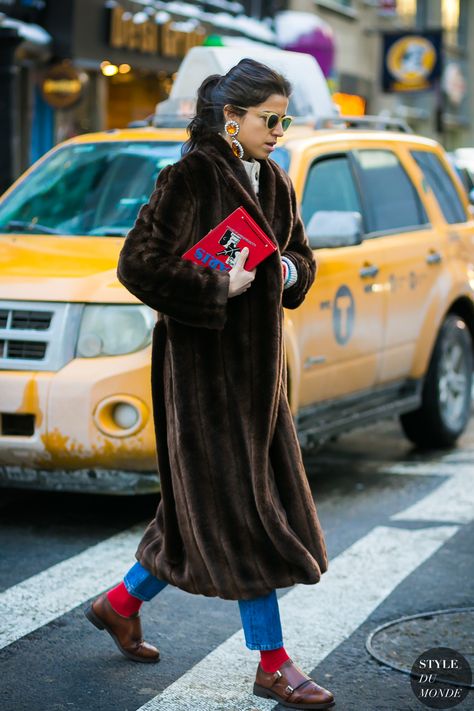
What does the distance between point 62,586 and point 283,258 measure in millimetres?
1823

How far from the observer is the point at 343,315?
720cm

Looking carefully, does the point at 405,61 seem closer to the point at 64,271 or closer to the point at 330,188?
the point at 330,188

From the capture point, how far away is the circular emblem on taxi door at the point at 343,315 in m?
7.13

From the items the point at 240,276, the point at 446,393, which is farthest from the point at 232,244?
the point at 446,393

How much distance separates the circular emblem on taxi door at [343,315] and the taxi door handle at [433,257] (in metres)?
1.07

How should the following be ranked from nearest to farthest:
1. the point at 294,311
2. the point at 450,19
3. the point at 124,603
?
the point at 124,603 → the point at 294,311 → the point at 450,19

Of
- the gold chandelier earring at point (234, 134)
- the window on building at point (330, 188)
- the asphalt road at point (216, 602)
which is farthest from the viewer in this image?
the window on building at point (330, 188)

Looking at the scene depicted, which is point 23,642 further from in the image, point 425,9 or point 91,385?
point 425,9

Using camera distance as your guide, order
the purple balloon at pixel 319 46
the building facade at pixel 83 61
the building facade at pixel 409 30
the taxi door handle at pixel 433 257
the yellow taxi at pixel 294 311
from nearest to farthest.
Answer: the yellow taxi at pixel 294 311
the taxi door handle at pixel 433 257
the building facade at pixel 83 61
the purple balloon at pixel 319 46
the building facade at pixel 409 30

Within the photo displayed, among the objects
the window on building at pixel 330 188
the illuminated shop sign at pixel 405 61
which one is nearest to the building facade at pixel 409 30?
the illuminated shop sign at pixel 405 61

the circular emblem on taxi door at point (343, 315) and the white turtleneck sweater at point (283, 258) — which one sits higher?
the white turtleneck sweater at point (283, 258)

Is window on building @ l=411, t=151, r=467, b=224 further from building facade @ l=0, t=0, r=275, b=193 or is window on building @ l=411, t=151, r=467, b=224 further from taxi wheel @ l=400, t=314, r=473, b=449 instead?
building facade @ l=0, t=0, r=275, b=193

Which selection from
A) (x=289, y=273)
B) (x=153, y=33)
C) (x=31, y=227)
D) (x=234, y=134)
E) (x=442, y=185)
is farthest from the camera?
(x=153, y=33)

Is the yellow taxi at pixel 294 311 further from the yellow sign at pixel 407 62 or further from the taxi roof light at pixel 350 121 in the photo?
the yellow sign at pixel 407 62
